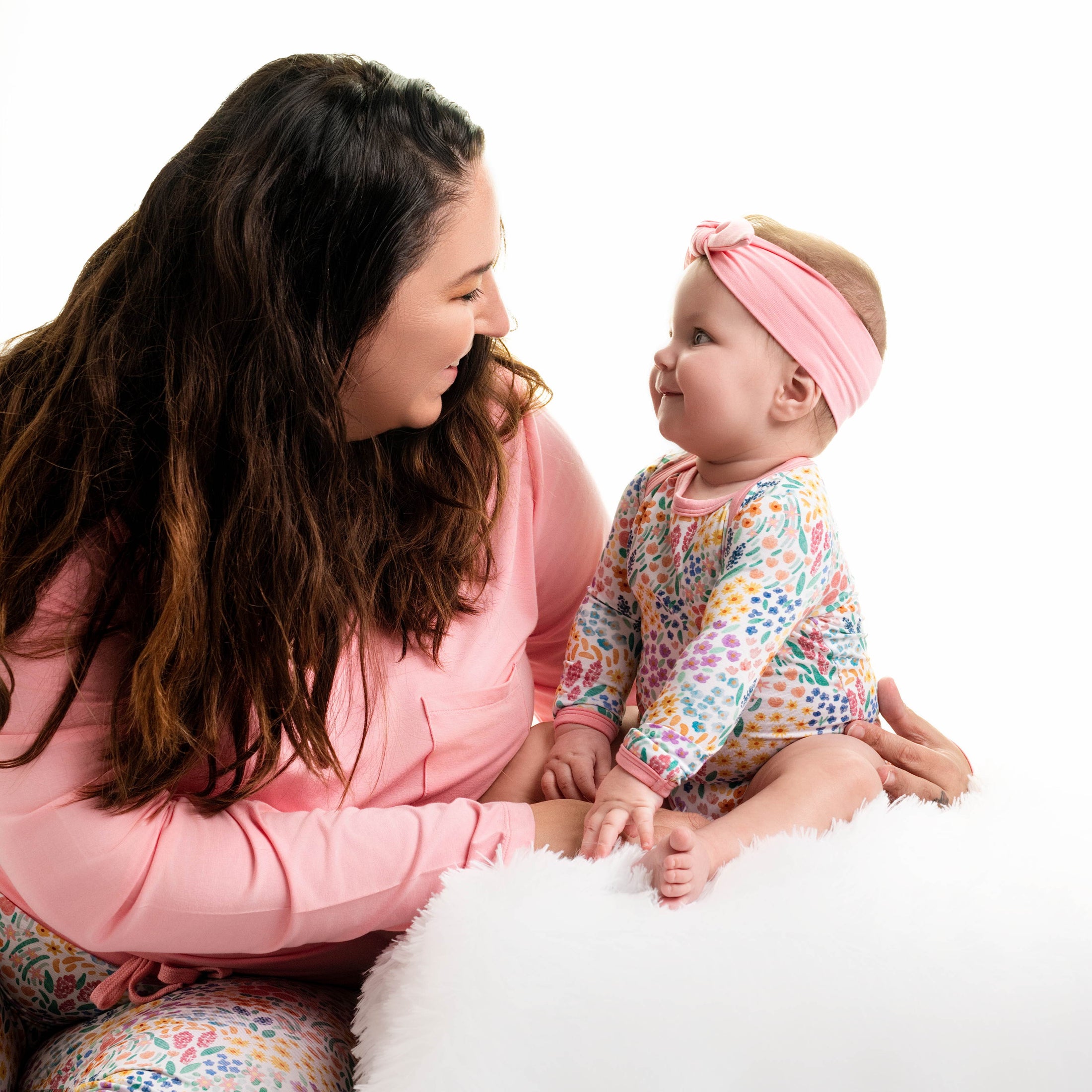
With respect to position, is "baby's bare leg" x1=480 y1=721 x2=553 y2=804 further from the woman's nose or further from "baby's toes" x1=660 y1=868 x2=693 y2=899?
the woman's nose

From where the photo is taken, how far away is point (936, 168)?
2.30m

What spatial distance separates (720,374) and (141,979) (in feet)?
2.93

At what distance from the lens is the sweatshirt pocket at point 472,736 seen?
1.25 metres

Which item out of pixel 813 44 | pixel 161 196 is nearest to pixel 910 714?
pixel 161 196

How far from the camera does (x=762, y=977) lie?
0.90 metres

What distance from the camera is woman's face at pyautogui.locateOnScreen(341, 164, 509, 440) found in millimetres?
1061

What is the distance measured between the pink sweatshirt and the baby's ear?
1.45 ft

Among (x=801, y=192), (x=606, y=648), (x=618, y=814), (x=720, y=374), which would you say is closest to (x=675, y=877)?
(x=618, y=814)

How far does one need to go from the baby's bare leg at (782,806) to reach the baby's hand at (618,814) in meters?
0.05

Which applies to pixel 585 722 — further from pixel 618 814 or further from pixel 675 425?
pixel 675 425

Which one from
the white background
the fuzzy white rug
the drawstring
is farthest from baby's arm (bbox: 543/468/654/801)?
the white background

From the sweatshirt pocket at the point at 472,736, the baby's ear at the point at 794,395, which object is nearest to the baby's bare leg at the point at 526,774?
the sweatshirt pocket at the point at 472,736

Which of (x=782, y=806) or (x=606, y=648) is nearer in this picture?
(x=782, y=806)

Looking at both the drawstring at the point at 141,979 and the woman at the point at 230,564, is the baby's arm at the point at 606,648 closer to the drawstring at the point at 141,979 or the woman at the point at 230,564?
the woman at the point at 230,564
